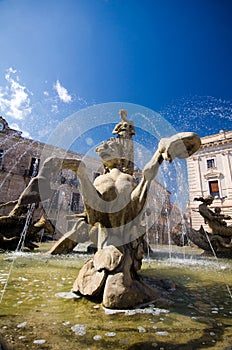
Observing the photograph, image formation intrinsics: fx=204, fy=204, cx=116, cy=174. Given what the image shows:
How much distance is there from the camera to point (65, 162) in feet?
8.92

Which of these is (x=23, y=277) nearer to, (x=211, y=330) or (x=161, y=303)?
(x=161, y=303)

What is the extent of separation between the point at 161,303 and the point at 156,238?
73.4 ft

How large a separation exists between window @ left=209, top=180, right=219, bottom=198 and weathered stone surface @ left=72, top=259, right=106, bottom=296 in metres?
25.3

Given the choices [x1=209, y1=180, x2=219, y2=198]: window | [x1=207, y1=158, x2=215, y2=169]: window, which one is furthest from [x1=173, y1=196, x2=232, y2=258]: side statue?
[x1=207, y1=158, x2=215, y2=169]: window

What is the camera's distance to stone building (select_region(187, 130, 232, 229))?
24.3 meters

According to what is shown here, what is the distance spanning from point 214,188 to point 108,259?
25821 millimetres

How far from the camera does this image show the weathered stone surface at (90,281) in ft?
7.99

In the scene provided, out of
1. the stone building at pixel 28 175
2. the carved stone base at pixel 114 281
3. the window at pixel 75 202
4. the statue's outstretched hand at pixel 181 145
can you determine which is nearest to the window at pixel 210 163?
the stone building at pixel 28 175

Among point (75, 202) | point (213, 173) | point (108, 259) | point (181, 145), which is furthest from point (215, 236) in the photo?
point (75, 202)

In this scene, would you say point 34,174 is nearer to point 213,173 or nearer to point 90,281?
point 213,173

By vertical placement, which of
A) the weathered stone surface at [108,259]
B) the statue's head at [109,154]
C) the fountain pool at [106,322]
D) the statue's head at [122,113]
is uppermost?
the statue's head at [122,113]

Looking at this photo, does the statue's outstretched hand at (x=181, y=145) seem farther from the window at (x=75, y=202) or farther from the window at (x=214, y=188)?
the window at (x=214, y=188)

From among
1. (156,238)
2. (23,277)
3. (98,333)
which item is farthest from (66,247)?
(156,238)

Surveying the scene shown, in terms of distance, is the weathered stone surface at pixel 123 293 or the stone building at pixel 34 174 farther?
the stone building at pixel 34 174
